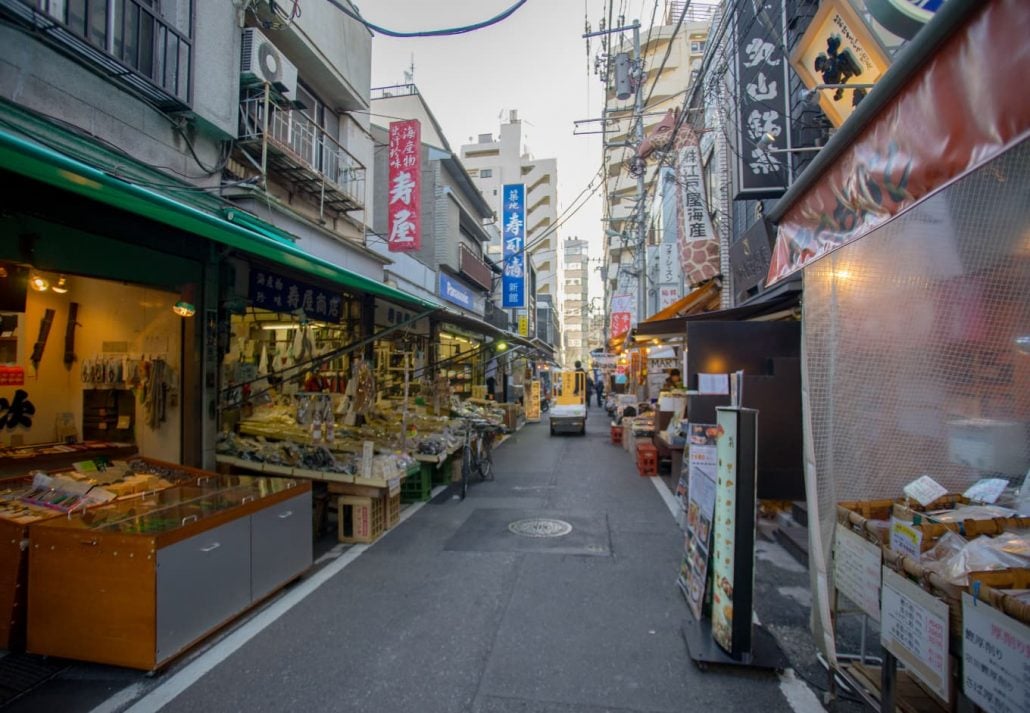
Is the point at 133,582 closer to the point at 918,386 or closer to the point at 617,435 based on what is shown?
the point at 918,386

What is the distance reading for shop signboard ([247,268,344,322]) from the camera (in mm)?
8141

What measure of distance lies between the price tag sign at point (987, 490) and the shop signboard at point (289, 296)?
8.84 m

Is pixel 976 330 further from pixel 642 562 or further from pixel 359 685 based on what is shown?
pixel 359 685

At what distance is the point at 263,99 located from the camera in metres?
8.35

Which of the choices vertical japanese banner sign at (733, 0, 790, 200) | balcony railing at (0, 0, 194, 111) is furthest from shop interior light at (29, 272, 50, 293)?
vertical japanese banner sign at (733, 0, 790, 200)

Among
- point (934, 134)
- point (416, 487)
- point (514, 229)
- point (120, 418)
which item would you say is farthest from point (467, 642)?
point (514, 229)

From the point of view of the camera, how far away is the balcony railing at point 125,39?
5250mm

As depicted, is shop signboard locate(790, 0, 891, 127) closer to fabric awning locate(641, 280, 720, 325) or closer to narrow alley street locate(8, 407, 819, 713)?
narrow alley street locate(8, 407, 819, 713)

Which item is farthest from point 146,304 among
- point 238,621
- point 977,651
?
point 977,651

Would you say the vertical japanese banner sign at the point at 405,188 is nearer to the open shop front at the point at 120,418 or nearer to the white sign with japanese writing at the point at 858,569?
the open shop front at the point at 120,418

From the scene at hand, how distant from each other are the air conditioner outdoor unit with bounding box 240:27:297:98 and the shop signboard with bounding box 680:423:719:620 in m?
8.96

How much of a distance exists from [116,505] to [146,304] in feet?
11.4

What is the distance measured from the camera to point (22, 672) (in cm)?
380

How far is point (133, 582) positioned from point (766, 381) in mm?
7219
